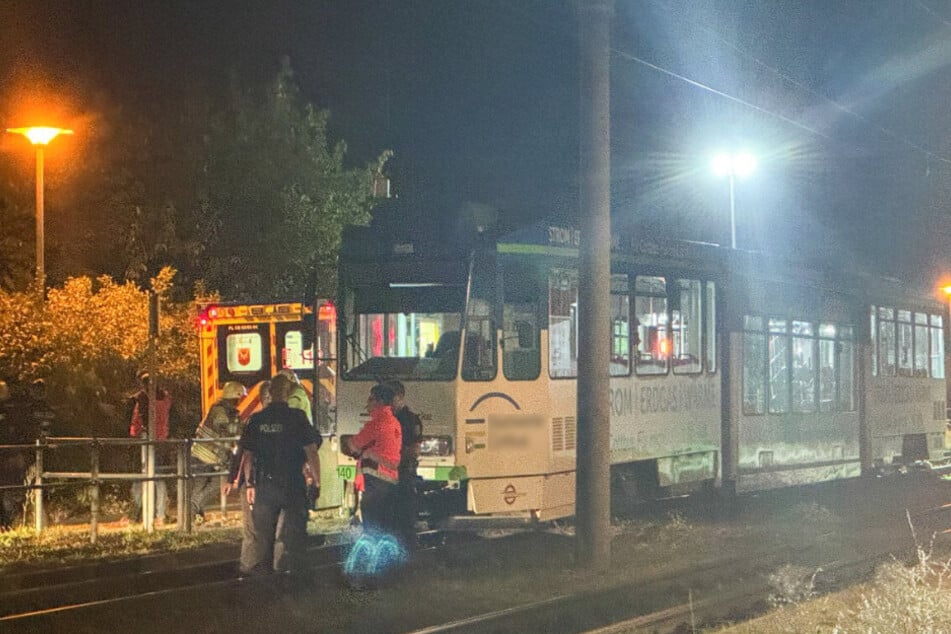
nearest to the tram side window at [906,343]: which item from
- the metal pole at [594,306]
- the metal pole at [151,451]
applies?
the metal pole at [594,306]

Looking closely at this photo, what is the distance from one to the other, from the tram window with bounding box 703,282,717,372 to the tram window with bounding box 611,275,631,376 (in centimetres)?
198

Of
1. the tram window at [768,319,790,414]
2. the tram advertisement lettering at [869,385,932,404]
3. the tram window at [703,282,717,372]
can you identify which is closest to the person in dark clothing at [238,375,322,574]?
the tram window at [703,282,717,372]

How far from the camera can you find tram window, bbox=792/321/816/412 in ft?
66.5

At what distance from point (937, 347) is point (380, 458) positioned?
17.6 m

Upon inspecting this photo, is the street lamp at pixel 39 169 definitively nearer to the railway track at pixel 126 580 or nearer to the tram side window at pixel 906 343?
the railway track at pixel 126 580

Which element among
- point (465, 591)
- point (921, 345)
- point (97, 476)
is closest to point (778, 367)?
point (921, 345)

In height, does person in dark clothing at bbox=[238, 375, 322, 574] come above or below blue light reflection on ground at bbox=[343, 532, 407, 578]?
above

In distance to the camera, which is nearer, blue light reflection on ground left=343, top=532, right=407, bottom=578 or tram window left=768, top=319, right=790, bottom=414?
blue light reflection on ground left=343, top=532, right=407, bottom=578

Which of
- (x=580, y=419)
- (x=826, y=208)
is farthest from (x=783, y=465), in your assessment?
(x=826, y=208)

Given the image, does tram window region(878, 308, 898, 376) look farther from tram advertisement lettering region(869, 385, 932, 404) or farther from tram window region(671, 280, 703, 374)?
tram window region(671, 280, 703, 374)

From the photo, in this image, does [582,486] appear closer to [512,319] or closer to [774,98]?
[512,319]

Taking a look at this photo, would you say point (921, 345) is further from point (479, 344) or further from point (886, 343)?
point (479, 344)

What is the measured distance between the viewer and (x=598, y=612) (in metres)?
10.7

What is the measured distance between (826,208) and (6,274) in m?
32.6
